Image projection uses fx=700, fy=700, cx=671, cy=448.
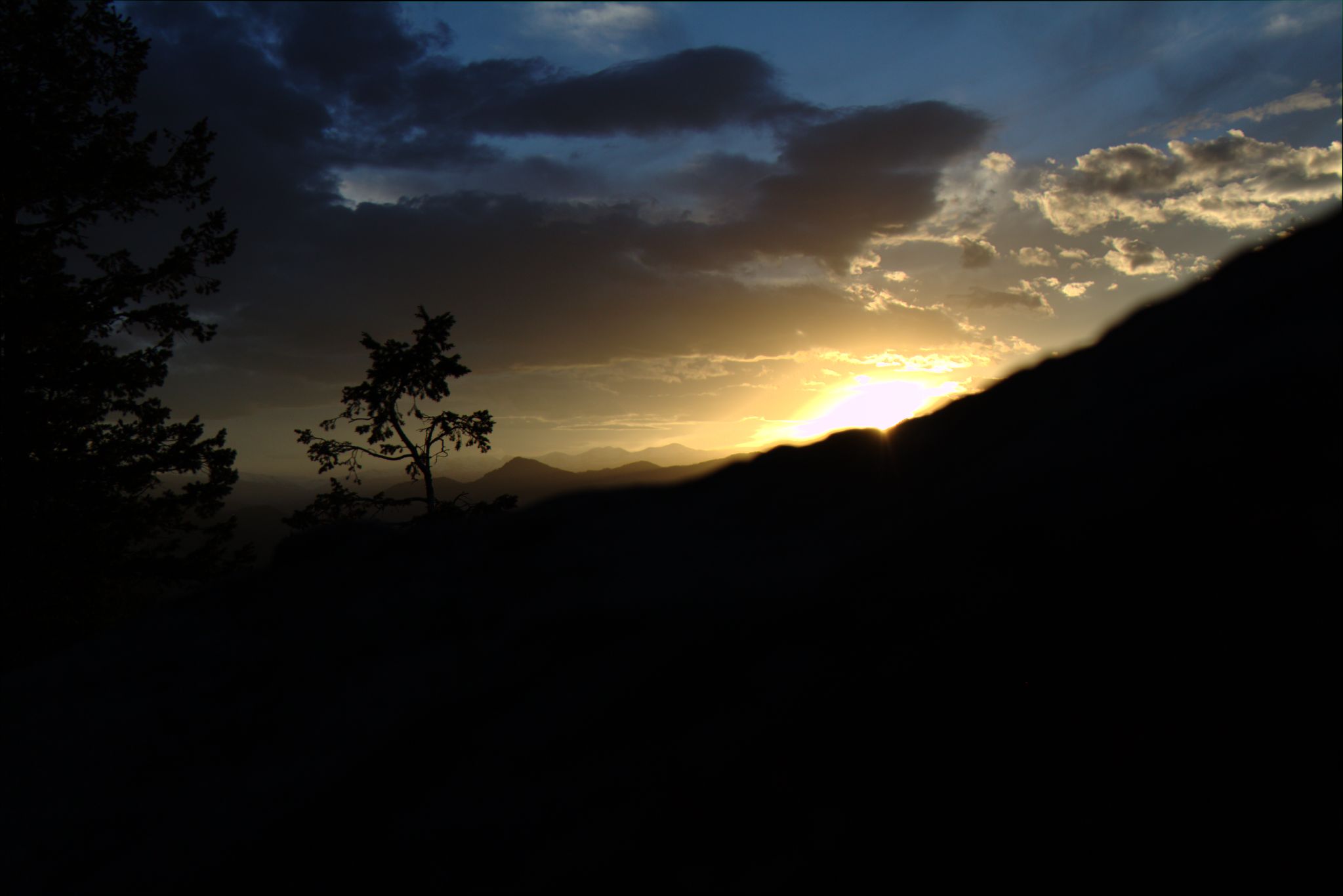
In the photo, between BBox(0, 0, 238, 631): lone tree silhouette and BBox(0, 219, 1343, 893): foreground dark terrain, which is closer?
BBox(0, 219, 1343, 893): foreground dark terrain

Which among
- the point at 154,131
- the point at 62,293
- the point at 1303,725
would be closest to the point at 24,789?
the point at 1303,725

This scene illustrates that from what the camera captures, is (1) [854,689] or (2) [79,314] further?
(2) [79,314]

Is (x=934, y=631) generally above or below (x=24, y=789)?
above

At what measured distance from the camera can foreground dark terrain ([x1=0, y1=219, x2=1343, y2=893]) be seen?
139 cm

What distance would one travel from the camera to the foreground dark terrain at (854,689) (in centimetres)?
139

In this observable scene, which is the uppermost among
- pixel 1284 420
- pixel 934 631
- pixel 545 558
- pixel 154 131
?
pixel 154 131

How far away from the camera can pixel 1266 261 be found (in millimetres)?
2199

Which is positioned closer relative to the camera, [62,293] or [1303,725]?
[1303,725]

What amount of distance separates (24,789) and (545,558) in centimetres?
190

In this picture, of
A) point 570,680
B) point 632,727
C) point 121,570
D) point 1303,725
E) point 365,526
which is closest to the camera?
point 1303,725

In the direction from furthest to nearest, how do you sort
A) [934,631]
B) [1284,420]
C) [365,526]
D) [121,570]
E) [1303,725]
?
1. [121,570]
2. [365,526]
3. [934,631]
4. [1284,420]
5. [1303,725]

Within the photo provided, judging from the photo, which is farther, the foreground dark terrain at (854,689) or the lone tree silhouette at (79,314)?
the lone tree silhouette at (79,314)

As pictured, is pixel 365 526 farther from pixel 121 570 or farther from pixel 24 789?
pixel 121 570

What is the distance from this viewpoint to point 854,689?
1.69 m
